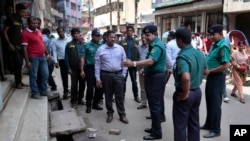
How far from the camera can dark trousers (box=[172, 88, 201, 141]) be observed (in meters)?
3.89

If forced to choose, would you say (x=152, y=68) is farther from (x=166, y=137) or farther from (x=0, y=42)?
(x=0, y=42)

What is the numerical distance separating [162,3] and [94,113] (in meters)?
18.8

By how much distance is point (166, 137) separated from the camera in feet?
16.6

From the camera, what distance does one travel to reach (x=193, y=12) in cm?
2111

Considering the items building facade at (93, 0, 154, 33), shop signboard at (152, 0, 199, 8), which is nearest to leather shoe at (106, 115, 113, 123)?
building facade at (93, 0, 154, 33)

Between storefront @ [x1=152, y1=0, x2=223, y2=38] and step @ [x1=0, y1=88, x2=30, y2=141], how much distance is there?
1071cm

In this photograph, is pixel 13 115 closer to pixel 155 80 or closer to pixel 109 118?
pixel 109 118

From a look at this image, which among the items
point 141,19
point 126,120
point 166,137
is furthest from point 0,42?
point 141,19

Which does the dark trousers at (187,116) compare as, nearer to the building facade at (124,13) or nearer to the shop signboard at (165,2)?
the shop signboard at (165,2)

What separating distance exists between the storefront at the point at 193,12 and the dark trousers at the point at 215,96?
9.91 metres

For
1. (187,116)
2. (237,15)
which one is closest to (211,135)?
(187,116)

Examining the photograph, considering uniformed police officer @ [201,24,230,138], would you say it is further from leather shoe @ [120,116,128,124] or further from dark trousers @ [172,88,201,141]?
leather shoe @ [120,116,128,124]

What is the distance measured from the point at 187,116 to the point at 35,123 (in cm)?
244

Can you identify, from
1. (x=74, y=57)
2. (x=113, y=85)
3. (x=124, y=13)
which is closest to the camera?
(x=113, y=85)
